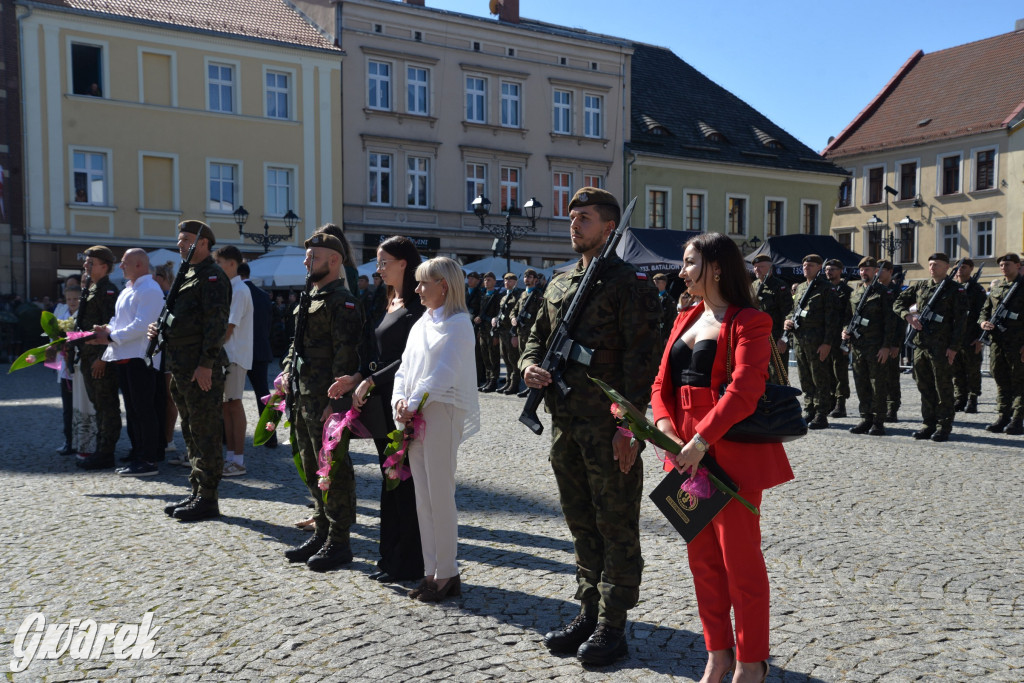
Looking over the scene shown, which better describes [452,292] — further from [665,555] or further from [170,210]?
[170,210]

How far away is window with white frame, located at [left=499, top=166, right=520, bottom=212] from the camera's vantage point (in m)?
36.4

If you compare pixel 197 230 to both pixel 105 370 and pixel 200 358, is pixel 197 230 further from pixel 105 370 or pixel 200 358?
pixel 105 370

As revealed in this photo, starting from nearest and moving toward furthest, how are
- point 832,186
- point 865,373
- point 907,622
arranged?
point 907,622, point 865,373, point 832,186

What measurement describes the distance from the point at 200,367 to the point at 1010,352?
31.0ft

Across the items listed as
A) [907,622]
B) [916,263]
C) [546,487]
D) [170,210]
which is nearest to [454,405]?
[907,622]

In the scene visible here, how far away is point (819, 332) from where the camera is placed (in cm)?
1187

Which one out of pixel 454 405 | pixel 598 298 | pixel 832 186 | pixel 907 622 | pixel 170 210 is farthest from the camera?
pixel 832 186

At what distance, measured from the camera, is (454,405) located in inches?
194

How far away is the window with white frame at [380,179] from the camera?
33812 mm

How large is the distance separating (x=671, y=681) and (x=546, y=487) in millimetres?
4042

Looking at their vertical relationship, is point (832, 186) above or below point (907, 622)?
above

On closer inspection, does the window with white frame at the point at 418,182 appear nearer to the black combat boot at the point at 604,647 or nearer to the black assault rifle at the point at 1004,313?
the black assault rifle at the point at 1004,313

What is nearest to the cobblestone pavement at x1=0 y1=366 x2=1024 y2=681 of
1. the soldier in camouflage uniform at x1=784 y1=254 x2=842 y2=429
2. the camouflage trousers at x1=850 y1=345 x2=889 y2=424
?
the camouflage trousers at x1=850 y1=345 x2=889 y2=424

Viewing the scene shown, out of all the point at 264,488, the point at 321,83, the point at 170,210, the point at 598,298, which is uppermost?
the point at 321,83
